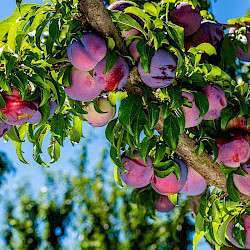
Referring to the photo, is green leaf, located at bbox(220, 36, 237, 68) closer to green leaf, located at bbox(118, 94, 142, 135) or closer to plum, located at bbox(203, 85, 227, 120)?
plum, located at bbox(203, 85, 227, 120)

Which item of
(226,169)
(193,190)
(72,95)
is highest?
(72,95)

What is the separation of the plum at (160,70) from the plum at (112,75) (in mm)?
40

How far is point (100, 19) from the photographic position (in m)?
0.89

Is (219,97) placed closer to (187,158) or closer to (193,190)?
(187,158)

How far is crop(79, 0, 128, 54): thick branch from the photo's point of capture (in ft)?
2.89

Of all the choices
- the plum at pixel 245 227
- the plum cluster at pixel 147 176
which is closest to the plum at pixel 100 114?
the plum cluster at pixel 147 176

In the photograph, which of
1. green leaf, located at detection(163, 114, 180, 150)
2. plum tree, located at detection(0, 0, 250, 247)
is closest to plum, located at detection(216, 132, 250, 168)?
plum tree, located at detection(0, 0, 250, 247)

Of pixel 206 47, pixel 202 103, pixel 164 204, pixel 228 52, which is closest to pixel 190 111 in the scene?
pixel 202 103

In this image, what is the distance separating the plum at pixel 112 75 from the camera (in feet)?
2.92

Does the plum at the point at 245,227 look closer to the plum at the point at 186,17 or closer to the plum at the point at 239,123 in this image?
the plum at the point at 239,123

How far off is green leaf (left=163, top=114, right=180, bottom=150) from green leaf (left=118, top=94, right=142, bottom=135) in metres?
0.09

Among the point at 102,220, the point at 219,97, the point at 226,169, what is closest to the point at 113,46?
the point at 219,97

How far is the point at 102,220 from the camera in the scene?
14.8ft

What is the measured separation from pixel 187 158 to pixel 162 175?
111 mm
